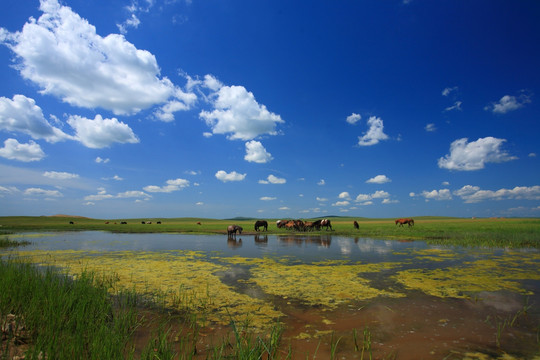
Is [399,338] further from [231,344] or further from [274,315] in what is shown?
[231,344]

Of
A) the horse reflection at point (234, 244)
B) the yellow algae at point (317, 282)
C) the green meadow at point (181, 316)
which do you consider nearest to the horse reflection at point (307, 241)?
the horse reflection at point (234, 244)

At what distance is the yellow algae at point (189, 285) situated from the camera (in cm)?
561

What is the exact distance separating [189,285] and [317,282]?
3946 mm

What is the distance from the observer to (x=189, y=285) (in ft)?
26.0

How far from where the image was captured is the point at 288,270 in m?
10.1

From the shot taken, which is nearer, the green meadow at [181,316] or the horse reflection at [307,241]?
the green meadow at [181,316]

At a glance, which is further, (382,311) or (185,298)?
(185,298)

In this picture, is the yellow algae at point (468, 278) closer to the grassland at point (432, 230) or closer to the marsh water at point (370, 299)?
the marsh water at point (370, 299)

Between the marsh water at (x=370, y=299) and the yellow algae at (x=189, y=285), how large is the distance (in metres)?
0.03

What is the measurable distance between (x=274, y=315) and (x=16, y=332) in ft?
13.8

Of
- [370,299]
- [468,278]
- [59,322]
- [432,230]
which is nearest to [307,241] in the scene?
[468,278]

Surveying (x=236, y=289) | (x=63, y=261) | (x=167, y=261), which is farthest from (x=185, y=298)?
(x=63, y=261)

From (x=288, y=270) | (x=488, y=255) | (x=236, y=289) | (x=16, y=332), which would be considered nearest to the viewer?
(x=16, y=332)

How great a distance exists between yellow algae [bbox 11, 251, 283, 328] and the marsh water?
1.3 inches
